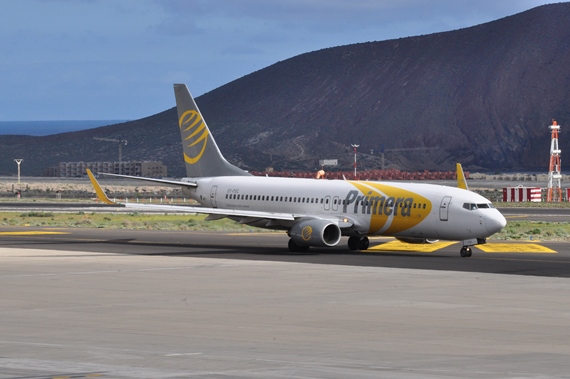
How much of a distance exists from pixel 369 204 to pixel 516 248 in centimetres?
746

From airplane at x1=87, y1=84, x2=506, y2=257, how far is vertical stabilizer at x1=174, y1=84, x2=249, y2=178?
0.05 metres

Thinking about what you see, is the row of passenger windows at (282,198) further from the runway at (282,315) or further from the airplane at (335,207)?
the runway at (282,315)

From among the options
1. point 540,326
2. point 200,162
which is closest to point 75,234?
point 200,162

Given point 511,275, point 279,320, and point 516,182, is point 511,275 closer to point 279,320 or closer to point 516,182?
point 279,320

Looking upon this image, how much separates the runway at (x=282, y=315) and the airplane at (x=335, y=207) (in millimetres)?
1464

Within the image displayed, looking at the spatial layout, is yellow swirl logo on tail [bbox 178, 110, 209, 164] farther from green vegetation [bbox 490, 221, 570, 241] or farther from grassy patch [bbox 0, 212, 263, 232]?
green vegetation [bbox 490, 221, 570, 241]

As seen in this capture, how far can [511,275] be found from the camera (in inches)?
1535

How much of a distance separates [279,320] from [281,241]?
33.7 metres

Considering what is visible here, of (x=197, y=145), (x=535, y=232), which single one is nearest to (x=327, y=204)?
(x=197, y=145)

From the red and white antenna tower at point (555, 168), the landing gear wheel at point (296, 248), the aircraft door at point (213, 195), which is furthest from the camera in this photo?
the red and white antenna tower at point (555, 168)

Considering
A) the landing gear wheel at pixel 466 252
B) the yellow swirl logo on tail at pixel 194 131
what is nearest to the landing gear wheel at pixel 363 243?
the landing gear wheel at pixel 466 252

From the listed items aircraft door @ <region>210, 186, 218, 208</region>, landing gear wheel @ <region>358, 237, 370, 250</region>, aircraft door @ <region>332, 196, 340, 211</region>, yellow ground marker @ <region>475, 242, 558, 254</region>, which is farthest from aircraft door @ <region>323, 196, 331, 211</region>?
aircraft door @ <region>210, 186, 218, 208</region>

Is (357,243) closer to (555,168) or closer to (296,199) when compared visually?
(296,199)

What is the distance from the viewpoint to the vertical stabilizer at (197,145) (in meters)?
60.5
